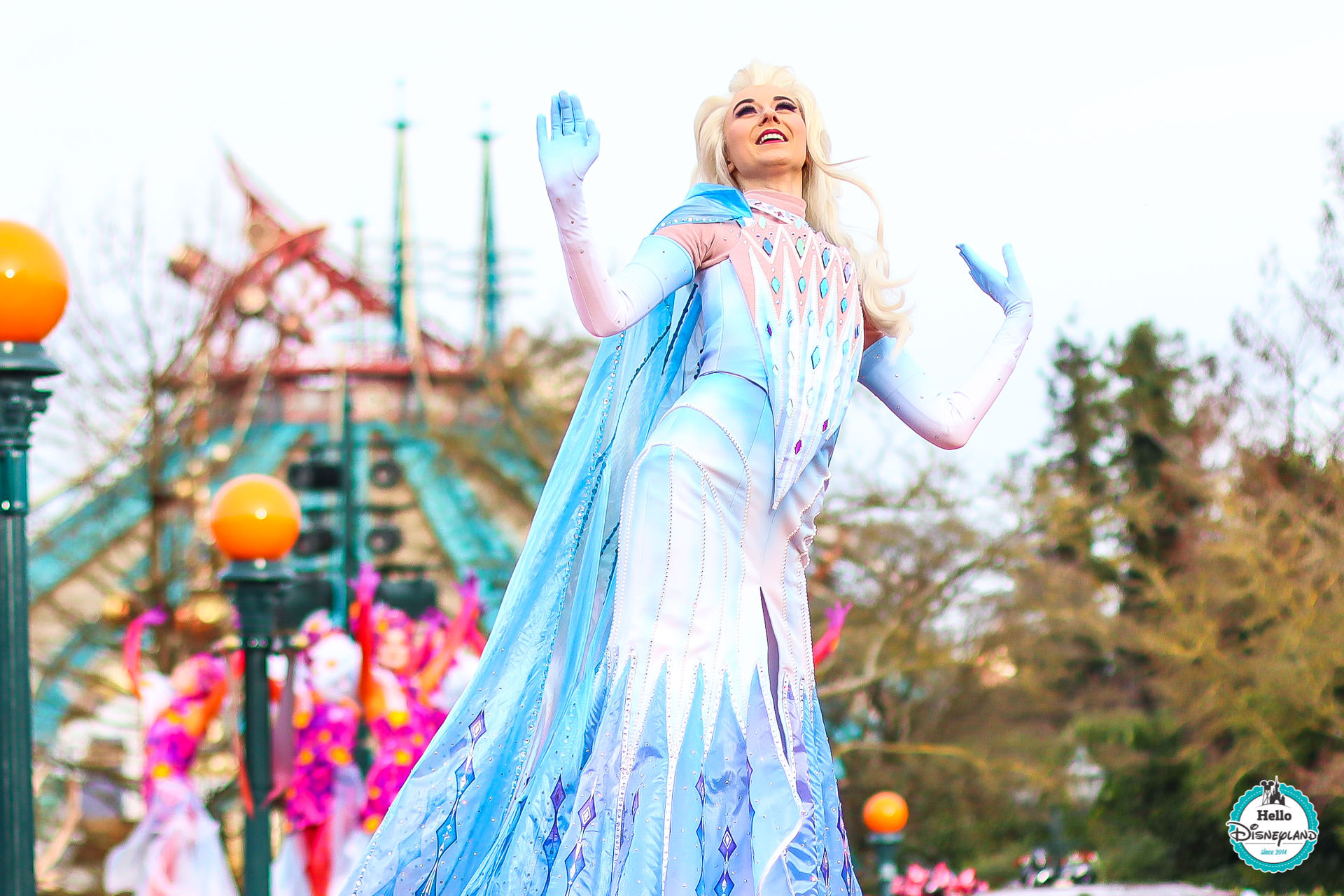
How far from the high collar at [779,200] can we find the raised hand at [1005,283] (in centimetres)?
50

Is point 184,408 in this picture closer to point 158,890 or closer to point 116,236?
point 116,236

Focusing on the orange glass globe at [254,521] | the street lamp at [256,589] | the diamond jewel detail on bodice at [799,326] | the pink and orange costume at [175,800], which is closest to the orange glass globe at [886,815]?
the pink and orange costume at [175,800]

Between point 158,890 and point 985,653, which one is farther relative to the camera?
point 985,653

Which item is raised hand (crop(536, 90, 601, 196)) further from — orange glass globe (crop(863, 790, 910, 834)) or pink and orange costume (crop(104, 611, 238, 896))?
orange glass globe (crop(863, 790, 910, 834))

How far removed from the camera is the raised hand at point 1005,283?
3.39 meters

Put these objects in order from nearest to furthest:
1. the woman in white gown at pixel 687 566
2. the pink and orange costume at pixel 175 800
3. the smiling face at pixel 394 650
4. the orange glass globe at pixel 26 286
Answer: the woman in white gown at pixel 687 566 < the orange glass globe at pixel 26 286 < the pink and orange costume at pixel 175 800 < the smiling face at pixel 394 650

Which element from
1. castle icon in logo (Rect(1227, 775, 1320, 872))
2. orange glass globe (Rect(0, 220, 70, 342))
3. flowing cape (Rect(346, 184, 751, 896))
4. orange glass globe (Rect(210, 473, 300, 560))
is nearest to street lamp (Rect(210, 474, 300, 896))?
orange glass globe (Rect(210, 473, 300, 560))

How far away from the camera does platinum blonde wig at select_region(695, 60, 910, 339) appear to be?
3.24 meters

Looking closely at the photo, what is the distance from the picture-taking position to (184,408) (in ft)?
48.2

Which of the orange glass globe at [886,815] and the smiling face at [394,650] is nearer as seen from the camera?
the orange glass globe at [886,815]

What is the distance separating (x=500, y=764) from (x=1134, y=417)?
64.8ft

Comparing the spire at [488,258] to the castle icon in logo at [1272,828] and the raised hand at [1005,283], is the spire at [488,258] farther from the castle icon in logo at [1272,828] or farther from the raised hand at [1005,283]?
the raised hand at [1005,283]

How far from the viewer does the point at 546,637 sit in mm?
3080

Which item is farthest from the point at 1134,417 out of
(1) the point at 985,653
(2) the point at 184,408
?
(2) the point at 184,408
